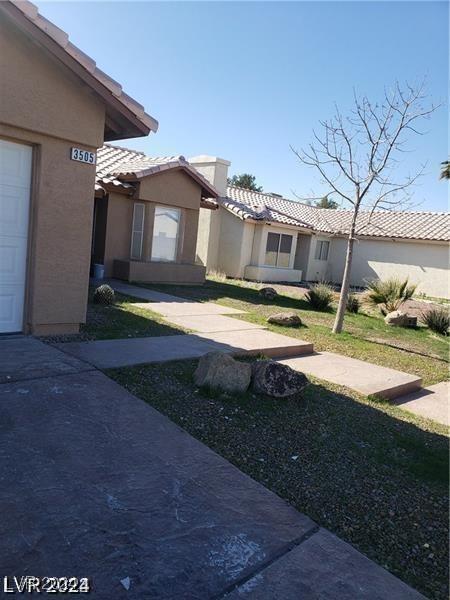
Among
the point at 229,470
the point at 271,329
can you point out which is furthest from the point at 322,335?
the point at 229,470

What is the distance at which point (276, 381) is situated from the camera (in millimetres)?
5410

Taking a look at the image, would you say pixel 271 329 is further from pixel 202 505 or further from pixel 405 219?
pixel 405 219

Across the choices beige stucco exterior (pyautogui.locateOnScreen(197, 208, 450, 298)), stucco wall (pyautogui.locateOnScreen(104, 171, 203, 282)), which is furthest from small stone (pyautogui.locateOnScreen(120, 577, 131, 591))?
beige stucco exterior (pyautogui.locateOnScreen(197, 208, 450, 298))

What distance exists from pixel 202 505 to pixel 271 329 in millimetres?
6652

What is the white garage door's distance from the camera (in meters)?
6.06

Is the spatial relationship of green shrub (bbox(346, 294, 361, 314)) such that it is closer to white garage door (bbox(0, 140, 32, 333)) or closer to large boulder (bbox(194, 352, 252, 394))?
large boulder (bbox(194, 352, 252, 394))

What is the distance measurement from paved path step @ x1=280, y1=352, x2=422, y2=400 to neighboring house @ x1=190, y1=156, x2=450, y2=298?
43.2 ft

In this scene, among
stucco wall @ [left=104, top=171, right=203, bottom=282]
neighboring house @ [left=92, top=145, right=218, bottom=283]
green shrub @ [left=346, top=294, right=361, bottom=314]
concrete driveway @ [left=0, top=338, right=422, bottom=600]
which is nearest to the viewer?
concrete driveway @ [left=0, top=338, right=422, bottom=600]

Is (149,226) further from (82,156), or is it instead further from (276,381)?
(276,381)

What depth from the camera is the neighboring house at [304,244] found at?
2253 cm

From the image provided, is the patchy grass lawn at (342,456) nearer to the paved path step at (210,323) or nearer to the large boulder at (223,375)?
the large boulder at (223,375)

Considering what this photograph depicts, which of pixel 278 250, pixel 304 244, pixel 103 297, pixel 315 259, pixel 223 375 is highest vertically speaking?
pixel 304 244

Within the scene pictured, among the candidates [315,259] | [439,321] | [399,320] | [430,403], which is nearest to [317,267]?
[315,259]

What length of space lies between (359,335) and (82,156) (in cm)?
709
